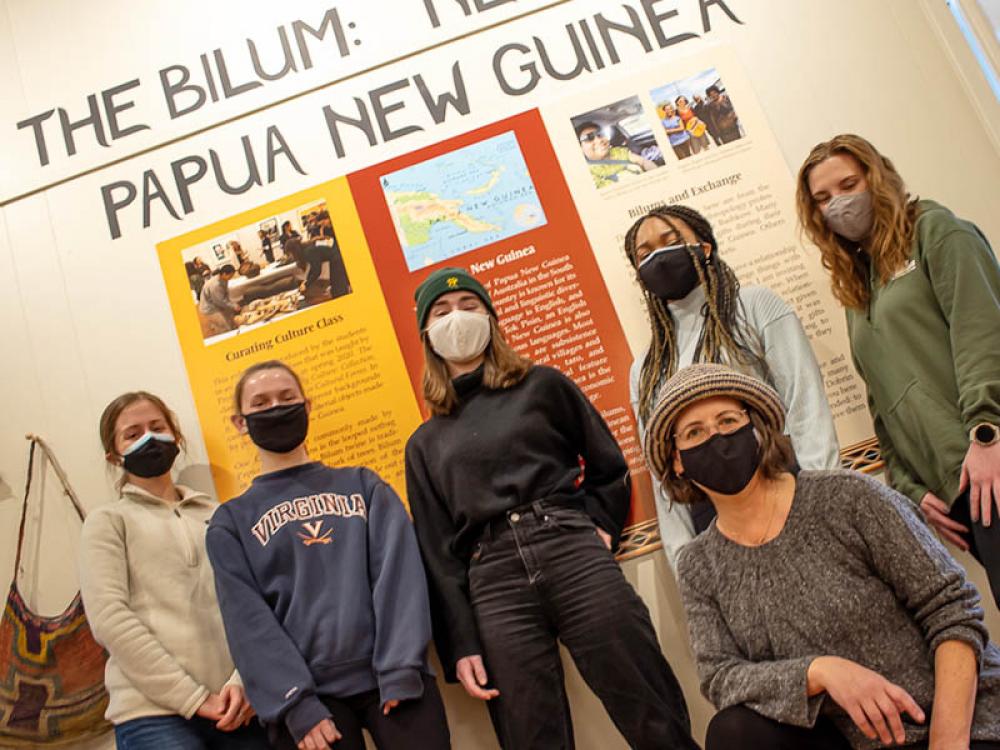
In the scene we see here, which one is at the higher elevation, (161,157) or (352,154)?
(161,157)

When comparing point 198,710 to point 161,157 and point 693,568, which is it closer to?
point 693,568

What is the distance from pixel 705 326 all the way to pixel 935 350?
0.72 m

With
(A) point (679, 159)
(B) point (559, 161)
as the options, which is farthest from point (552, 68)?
(A) point (679, 159)

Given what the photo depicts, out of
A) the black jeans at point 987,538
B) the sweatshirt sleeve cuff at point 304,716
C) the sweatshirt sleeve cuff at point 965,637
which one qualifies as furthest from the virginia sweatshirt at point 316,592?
the black jeans at point 987,538

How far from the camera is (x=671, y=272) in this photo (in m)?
2.78

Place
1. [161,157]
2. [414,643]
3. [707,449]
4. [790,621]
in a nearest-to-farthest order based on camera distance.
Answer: [790,621] → [707,449] → [414,643] → [161,157]

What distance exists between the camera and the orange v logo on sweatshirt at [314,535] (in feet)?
8.45

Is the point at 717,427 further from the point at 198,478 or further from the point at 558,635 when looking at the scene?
the point at 198,478

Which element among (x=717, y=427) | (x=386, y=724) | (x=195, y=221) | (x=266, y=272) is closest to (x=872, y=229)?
(x=717, y=427)

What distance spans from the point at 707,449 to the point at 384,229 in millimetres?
2029

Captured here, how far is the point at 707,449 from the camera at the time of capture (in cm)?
190

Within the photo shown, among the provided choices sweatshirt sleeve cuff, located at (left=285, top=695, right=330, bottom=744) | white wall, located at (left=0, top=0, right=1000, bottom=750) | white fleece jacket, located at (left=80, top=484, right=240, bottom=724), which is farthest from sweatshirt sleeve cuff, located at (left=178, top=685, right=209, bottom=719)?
white wall, located at (left=0, top=0, right=1000, bottom=750)

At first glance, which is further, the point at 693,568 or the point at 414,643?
the point at 414,643

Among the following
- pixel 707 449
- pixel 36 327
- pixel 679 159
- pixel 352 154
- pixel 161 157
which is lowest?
pixel 707 449
